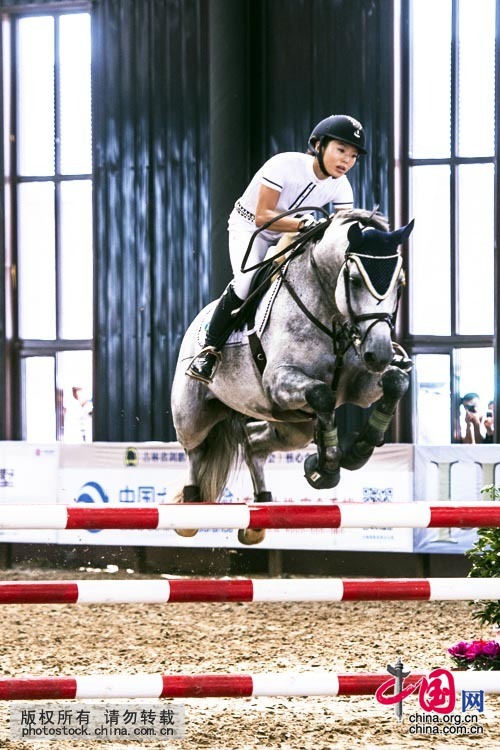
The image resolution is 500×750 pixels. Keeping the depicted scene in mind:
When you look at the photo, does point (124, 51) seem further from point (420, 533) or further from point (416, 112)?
point (420, 533)

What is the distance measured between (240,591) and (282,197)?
165cm

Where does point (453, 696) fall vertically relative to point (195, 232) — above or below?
below

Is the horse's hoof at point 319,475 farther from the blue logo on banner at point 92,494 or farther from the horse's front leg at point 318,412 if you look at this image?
the blue logo on banner at point 92,494

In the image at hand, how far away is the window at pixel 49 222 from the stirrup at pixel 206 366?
22.3 feet

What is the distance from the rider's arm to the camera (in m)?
4.68

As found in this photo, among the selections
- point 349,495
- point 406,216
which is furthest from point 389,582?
point 406,216

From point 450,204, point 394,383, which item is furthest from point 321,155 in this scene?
point 450,204

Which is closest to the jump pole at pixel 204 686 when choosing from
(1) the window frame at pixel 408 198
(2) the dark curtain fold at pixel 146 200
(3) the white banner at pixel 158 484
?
(3) the white banner at pixel 158 484

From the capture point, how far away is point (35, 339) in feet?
38.6

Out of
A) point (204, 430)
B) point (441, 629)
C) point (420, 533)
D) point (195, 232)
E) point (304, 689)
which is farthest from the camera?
point (195, 232)

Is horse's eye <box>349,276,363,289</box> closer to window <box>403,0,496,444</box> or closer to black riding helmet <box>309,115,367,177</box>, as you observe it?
black riding helmet <box>309,115,367,177</box>

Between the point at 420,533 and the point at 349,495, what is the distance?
686 millimetres

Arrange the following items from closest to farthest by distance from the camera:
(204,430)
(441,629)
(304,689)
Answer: (304,689), (204,430), (441,629)

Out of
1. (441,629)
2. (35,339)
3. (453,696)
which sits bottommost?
(441,629)
